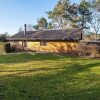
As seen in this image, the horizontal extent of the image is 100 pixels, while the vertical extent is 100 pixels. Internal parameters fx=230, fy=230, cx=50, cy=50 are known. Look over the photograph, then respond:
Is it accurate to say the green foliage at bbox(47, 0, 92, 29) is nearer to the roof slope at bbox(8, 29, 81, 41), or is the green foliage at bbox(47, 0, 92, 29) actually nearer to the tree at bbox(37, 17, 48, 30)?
the tree at bbox(37, 17, 48, 30)

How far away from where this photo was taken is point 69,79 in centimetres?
1453

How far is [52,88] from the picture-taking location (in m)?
12.1

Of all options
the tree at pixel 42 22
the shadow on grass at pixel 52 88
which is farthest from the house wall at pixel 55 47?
the tree at pixel 42 22

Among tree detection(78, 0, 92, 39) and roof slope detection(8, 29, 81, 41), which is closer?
roof slope detection(8, 29, 81, 41)

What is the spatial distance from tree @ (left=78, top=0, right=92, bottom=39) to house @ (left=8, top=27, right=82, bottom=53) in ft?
75.7

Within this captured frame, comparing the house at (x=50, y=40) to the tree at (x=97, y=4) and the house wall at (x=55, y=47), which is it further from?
the tree at (x=97, y=4)

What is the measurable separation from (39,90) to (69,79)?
332 centimetres

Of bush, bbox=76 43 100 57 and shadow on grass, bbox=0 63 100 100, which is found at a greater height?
bush, bbox=76 43 100 57

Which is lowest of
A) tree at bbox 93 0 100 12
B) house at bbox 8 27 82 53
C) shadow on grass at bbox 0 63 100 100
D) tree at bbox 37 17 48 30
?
shadow on grass at bbox 0 63 100 100

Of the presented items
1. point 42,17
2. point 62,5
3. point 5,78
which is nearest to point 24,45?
point 62,5

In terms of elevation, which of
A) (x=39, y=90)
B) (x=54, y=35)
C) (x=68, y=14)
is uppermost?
(x=68, y=14)

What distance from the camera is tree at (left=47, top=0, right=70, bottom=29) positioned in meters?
64.3

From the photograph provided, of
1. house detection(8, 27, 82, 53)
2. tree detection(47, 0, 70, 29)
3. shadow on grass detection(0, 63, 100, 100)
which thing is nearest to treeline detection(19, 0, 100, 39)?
tree detection(47, 0, 70, 29)

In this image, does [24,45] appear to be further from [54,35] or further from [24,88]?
[24,88]
